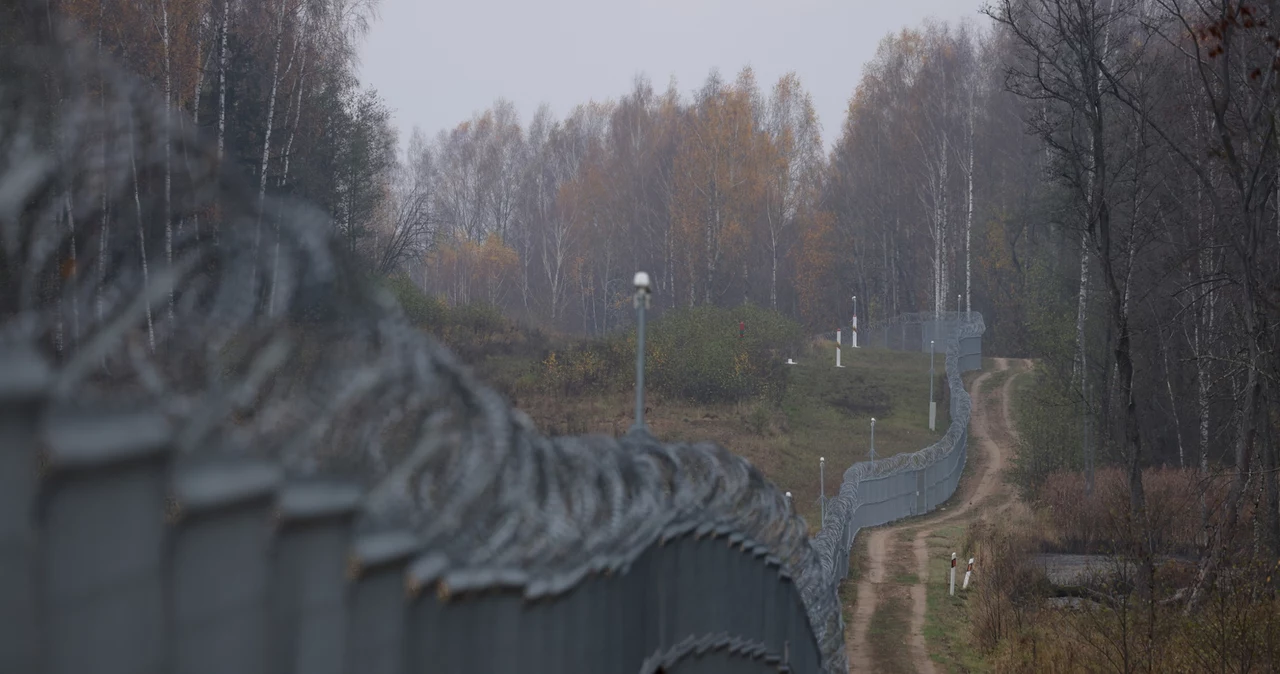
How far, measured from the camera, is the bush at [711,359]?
3359 cm

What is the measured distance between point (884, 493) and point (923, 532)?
5.08 ft

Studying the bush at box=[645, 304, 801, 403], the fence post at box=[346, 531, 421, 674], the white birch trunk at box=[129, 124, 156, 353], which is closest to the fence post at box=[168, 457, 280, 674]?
the white birch trunk at box=[129, 124, 156, 353]

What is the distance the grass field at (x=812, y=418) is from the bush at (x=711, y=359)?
0.54 metres

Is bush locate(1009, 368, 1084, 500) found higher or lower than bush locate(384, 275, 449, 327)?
lower

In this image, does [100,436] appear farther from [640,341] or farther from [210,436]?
[640,341]

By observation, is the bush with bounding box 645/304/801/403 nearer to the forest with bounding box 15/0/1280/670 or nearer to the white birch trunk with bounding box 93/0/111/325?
the forest with bounding box 15/0/1280/670

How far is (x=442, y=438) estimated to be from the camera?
95.4 inches

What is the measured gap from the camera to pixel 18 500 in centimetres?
142

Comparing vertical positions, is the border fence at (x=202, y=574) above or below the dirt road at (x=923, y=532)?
above

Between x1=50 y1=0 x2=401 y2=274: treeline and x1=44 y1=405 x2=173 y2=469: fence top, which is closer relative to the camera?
x1=44 y1=405 x2=173 y2=469: fence top

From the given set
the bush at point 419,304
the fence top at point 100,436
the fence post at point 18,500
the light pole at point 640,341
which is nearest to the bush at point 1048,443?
the bush at point 419,304

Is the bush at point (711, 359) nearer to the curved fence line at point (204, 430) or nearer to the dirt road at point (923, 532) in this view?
the dirt road at point (923, 532)

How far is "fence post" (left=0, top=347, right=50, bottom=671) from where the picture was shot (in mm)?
1394

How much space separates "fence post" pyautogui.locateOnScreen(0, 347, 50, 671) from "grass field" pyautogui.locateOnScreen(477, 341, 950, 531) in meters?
16.7
